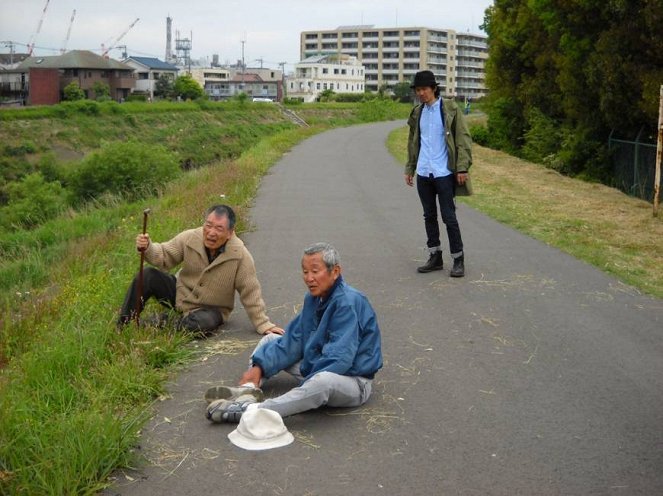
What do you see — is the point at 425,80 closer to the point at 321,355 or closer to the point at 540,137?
the point at 321,355

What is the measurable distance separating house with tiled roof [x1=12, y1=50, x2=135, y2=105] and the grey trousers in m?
81.8

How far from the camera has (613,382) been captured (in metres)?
5.93

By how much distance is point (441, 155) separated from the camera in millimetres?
9023

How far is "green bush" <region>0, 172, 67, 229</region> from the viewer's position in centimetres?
2970

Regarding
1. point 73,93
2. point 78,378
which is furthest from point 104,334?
point 73,93

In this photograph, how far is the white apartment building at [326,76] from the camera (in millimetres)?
132000

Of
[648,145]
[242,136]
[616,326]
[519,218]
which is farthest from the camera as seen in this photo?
[242,136]

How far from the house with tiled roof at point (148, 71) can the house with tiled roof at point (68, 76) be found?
356 inches

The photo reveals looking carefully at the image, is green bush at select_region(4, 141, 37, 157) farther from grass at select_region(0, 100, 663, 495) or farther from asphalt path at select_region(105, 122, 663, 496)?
asphalt path at select_region(105, 122, 663, 496)

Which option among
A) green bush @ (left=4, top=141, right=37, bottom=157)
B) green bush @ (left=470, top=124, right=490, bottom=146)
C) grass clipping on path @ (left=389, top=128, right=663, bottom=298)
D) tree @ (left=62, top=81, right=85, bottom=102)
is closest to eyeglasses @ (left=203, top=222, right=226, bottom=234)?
grass clipping on path @ (left=389, top=128, right=663, bottom=298)

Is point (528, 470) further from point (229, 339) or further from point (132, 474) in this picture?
point (229, 339)

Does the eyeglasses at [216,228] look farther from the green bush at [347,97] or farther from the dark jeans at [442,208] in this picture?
the green bush at [347,97]

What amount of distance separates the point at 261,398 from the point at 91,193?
2817cm

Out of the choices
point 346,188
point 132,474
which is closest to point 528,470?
point 132,474
